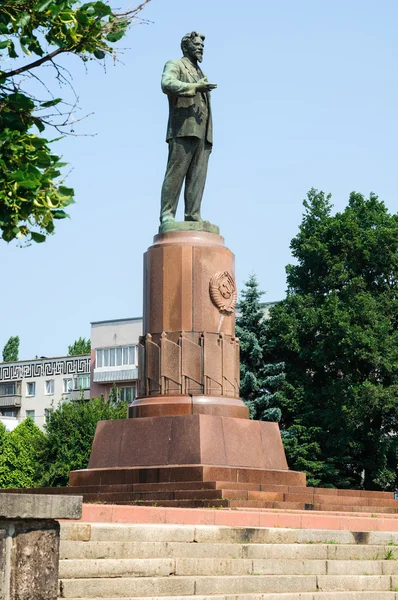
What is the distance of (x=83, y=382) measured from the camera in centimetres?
6500

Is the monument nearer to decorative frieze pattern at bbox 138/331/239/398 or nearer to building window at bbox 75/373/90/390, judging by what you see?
decorative frieze pattern at bbox 138/331/239/398

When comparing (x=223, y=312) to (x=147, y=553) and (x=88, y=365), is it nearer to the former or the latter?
(x=147, y=553)

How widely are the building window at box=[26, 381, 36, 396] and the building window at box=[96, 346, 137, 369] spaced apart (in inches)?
388

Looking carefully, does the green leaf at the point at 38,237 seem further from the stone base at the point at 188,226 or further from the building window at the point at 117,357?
the building window at the point at 117,357

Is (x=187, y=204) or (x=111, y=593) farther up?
(x=187, y=204)

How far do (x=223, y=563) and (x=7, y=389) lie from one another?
2407 inches

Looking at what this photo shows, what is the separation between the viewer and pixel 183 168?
59.7 feet

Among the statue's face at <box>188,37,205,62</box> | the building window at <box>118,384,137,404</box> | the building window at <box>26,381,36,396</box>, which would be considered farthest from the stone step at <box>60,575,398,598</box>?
the building window at <box>26,381,36,396</box>

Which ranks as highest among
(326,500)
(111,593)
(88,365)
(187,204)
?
(88,365)

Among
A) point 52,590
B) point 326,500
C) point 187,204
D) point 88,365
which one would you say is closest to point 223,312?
point 187,204

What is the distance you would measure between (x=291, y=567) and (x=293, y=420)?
876 inches

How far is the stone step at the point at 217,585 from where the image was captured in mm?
8836

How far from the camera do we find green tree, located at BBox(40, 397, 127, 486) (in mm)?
37438

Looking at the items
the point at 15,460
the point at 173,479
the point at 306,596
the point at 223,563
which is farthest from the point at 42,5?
the point at 15,460
